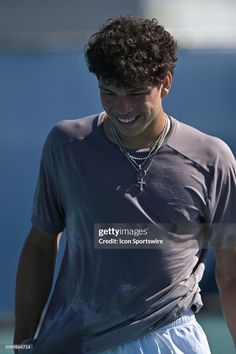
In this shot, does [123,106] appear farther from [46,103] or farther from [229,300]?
[46,103]

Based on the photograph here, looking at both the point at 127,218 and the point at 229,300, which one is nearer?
the point at 127,218

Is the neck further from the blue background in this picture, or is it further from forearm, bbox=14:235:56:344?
the blue background

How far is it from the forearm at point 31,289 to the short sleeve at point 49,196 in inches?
2.9

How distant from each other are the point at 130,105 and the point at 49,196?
32 centimetres

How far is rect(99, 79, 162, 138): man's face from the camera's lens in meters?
1.91

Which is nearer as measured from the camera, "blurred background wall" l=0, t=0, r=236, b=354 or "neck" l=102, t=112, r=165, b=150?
"neck" l=102, t=112, r=165, b=150

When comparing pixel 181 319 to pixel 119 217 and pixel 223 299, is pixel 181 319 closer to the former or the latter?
pixel 223 299

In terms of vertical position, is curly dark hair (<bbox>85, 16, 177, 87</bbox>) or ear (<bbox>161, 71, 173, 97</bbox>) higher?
curly dark hair (<bbox>85, 16, 177, 87</bbox>)

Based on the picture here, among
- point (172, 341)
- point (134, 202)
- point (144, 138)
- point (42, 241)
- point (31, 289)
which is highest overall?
point (144, 138)

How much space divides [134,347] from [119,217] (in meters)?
0.30

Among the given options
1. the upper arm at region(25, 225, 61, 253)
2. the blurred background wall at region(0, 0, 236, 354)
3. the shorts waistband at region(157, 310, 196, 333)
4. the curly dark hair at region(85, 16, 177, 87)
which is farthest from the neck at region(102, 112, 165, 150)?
the blurred background wall at region(0, 0, 236, 354)

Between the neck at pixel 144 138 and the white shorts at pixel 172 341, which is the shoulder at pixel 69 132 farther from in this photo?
the white shorts at pixel 172 341

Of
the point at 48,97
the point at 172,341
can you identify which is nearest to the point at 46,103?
the point at 48,97

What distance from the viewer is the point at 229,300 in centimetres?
207
